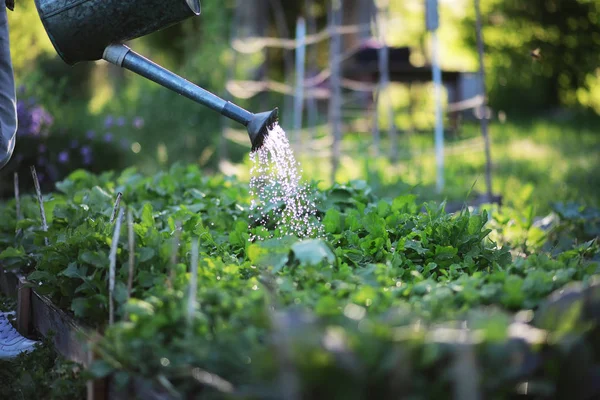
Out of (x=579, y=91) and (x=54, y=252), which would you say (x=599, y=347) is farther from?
(x=579, y=91)

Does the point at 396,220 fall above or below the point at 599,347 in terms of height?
above

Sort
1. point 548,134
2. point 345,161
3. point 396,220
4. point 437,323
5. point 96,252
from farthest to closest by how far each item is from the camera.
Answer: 1. point 548,134
2. point 345,161
3. point 396,220
4. point 96,252
5. point 437,323

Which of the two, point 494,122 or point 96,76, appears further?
point 96,76

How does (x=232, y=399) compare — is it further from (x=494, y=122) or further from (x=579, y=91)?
(x=579, y=91)

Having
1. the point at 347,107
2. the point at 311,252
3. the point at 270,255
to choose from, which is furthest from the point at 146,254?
the point at 347,107

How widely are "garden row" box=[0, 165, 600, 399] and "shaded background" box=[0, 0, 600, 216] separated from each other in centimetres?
46

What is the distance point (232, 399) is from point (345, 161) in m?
5.74

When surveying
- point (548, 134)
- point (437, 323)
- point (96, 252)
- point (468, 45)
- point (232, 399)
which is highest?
point (468, 45)

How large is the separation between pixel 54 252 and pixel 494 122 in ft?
32.8

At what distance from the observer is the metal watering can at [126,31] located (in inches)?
99.7

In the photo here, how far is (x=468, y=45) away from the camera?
14727mm

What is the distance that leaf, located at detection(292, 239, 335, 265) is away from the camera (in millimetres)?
2172

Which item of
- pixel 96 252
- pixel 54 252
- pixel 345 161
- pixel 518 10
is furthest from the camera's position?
pixel 518 10

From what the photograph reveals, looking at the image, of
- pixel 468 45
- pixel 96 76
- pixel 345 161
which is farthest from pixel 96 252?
pixel 468 45
